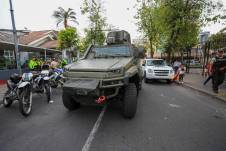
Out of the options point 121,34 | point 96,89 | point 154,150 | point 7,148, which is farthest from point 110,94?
point 121,34

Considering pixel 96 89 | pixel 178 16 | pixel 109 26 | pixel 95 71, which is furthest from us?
pixel 109 26

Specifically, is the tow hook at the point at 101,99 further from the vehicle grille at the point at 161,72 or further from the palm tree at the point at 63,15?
the palm tree at the point at 63,15

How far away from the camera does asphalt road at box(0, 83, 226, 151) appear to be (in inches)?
121

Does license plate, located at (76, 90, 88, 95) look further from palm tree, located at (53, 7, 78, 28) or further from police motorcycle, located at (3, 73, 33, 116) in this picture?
palm tree, located at (53, 7, 78, 28)

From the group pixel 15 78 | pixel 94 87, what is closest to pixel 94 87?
pixel 94 87

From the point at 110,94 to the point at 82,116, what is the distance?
1109 mm

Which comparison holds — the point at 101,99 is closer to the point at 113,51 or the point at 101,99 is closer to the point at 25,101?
the point at 25,101

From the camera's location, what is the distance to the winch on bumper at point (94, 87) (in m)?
3.88

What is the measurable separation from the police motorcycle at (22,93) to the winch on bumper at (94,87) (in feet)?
4.80

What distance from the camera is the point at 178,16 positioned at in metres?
14.6

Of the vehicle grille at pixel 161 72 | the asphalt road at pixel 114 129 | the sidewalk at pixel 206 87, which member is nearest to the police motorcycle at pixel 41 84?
the asphalt road at pixel 114 129

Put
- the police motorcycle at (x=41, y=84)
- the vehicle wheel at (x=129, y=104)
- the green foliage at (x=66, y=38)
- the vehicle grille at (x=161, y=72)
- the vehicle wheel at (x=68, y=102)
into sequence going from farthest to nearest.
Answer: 1. the green foliage at (x=66, y=38)
2. the vehicle grille at (x=161, y=72)
3. the police motorcycle at (x=41, y=84)
4. the vehicle wheel at (x=68, y=102)
5. the vehicle wheel at (x=129, y=104)

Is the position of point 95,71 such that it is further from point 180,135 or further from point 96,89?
point 180,135

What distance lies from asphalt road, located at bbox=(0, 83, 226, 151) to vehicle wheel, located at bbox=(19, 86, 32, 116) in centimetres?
21
